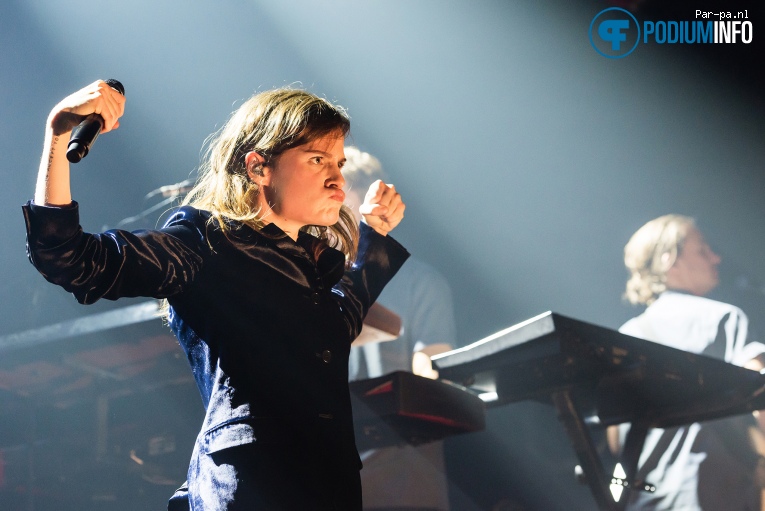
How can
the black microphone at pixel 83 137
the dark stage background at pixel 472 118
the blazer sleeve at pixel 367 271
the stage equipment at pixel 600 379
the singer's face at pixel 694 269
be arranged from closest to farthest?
the black microphone at pixel 83 137 → the blazer sleeve at pixel 367 271 → the stage equipment at pixel 600 379 → the singer's face at pixel 694 269 → the dark stage background at pixel 472 118

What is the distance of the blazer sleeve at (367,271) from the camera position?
1.56 metres

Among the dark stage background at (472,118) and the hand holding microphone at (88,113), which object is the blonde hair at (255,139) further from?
the dark stage background at (472,118)

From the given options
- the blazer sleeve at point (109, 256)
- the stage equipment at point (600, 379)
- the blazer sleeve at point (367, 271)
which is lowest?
the stage equipment at point (600, 379)

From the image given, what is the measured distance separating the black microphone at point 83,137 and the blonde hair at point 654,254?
309 centimetres

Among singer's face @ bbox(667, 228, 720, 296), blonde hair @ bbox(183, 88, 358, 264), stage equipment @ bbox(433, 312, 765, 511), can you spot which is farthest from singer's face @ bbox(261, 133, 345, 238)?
singer's face @ bbox(667, 228, 720, 296)

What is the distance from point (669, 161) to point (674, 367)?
2.97 meters

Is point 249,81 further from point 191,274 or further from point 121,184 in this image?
point 191,274

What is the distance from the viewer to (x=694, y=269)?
3.49 m

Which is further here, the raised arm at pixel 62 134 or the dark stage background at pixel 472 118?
the dark stage background at pixel 472 118

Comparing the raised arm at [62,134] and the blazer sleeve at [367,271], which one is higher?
the raised arm at [62,134]

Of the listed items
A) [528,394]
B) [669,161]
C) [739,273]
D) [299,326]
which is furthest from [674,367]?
[669,161]

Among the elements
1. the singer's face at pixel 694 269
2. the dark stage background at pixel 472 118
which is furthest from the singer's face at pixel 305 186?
the dark stage background at pixel 472 118

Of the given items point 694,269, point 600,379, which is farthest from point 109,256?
point 694,269

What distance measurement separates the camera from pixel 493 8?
469cm
